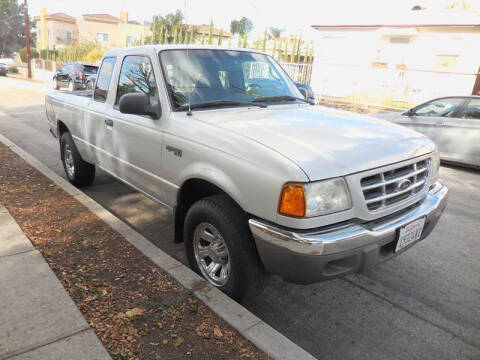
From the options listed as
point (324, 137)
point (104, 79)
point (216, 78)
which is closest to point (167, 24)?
point (104, 79)

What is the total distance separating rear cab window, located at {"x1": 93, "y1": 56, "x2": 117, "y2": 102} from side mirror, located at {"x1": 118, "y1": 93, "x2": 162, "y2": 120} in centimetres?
132

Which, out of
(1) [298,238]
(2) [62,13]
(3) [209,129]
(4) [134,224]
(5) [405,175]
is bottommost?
(4) [134,224]

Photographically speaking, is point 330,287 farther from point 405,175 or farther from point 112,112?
point 112,112

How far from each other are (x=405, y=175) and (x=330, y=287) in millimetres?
1206

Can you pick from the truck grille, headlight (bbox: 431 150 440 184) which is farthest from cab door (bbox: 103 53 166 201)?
headlight (bbox: 431 150 440 184)

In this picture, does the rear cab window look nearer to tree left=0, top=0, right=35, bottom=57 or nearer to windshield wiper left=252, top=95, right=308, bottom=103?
windshield wiper left=252, top=95, right=308, bottom=103

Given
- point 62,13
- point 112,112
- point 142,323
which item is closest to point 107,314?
point 142,323

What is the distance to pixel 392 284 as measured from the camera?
344 cm

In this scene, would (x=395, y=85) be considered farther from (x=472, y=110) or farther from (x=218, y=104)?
(x=218, y=104)

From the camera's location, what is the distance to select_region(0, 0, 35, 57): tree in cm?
8169

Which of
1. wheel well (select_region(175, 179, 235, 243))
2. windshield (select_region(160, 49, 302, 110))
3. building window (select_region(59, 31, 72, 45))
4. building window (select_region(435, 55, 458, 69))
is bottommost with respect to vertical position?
wheel well (select_region(175, 179, 235, 243))

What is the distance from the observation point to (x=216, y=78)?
3627mm

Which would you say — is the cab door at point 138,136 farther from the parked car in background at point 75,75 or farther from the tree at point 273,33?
the tree at point 273,33

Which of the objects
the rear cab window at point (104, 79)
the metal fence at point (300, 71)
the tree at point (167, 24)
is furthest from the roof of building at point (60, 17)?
the rear cab window at point (104, 79)
